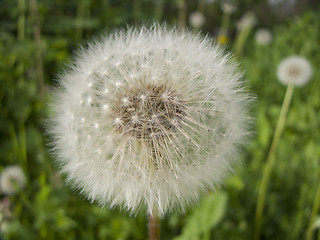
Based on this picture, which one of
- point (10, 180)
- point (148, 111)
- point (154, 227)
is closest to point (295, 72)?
point (148, 111)

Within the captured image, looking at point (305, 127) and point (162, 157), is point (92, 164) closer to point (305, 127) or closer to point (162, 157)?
point (162, 157)

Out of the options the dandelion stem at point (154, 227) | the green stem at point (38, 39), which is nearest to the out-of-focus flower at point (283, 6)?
the green stem at point (38, 39)

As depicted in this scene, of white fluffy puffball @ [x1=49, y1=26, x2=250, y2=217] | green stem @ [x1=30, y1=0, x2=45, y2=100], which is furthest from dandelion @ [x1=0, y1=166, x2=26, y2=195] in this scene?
white fluffy puffball @ [x1=49, y1=26, x2=250, y2=217]

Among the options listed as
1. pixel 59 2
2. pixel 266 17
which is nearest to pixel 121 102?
pixel 59 2

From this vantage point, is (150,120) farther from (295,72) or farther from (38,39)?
(38,39)

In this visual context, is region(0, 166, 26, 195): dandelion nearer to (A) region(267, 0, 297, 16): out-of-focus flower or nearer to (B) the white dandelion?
(B) the white dandelion

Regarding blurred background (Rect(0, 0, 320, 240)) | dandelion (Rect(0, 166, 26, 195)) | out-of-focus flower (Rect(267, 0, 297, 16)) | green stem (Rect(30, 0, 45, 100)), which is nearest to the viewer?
blurred background (Rect(0, 0, 320, 240))
